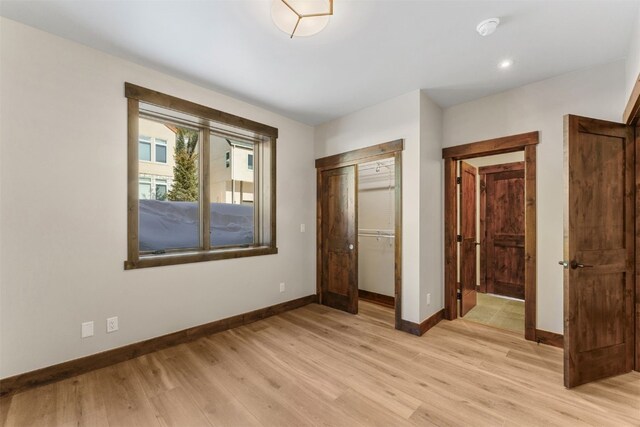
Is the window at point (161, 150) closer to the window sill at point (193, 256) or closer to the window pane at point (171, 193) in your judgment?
the window pane at point (171, 193)

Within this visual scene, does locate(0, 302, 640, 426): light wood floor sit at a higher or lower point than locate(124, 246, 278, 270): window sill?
lower

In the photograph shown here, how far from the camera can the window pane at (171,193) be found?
2824mm

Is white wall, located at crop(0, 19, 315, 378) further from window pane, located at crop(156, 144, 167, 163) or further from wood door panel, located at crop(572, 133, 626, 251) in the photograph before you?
wood door panel, located at crop(572, 133, 626, 251)

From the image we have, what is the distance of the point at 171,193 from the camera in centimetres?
302

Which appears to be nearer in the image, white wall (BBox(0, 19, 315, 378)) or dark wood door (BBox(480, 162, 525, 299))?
white wall (BBox(0, 19, 315, 378))

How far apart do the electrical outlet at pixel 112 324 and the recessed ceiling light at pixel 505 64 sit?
4258mm

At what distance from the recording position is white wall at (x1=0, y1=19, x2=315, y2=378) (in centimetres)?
200

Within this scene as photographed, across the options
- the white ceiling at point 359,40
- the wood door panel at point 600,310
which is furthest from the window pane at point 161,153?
the wood door panel at point 600,310

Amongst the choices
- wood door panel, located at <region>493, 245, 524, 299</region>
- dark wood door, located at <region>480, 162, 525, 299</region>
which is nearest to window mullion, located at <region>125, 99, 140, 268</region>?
dark wood door, located at <region>480, 162, 525, 299</region>

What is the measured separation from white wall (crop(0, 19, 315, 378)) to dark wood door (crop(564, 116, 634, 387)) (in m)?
3.48

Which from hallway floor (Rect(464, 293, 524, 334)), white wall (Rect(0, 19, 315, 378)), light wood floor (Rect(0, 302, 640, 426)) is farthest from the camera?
hallway floor (Rect(464, 293, 524, 334))

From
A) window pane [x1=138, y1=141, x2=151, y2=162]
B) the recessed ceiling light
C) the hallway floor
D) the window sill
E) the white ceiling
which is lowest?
the hallway floor

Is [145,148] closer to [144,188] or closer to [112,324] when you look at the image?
[144,188]

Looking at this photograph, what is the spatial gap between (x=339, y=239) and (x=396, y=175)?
1.24m
